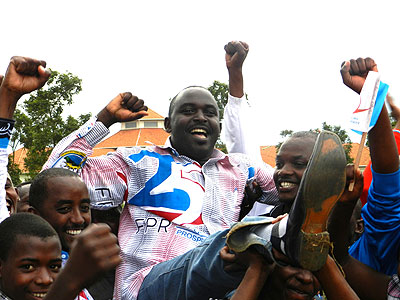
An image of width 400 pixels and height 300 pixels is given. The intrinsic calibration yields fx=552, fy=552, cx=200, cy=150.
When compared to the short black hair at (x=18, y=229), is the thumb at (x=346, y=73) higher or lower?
higher

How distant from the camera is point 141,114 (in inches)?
139

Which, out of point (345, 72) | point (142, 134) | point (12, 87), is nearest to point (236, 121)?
point (345, 72)

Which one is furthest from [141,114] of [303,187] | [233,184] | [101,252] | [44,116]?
[44,116]

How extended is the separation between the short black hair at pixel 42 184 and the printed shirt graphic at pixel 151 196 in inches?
6.5

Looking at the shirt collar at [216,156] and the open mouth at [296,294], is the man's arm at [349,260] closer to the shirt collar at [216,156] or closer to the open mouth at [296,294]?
the open mouth at [296,294]

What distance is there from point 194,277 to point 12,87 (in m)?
1.25

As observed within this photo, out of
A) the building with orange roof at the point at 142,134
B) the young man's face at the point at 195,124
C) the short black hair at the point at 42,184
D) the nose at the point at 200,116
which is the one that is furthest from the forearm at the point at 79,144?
the building with orange roof at the point at 142,134

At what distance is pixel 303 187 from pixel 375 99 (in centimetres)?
84

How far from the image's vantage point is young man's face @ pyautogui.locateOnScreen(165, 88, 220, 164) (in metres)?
3.63

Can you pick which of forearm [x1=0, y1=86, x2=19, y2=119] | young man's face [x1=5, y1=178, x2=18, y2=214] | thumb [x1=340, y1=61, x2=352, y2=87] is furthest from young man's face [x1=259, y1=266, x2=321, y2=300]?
young man's face [x1=5, y1=178, x2=18, y2=214]

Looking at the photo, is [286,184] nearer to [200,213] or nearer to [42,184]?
[200,213]

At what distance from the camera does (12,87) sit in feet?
8.69

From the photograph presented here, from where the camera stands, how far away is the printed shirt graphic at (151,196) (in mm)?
3236

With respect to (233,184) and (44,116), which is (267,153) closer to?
(44,116)
